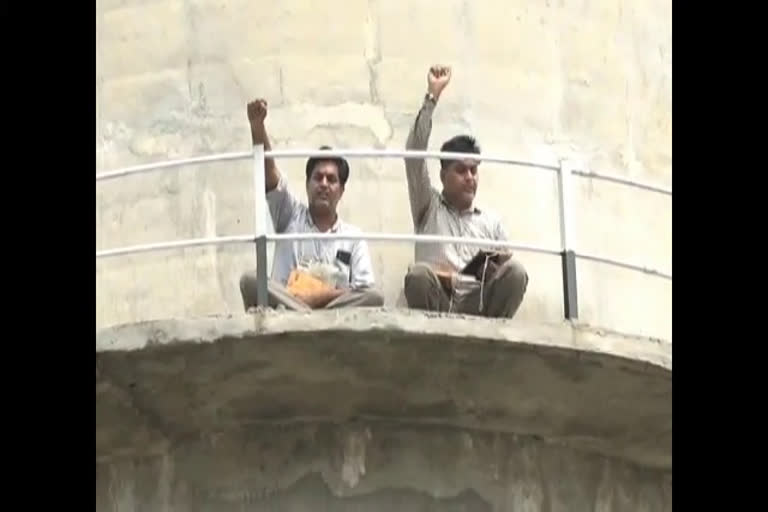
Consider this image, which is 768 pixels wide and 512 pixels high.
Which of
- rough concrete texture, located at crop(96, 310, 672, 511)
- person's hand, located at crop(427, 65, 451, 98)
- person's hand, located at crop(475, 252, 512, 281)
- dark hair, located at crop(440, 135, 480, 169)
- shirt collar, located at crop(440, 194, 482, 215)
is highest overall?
person's hand, located at crop(427, 65, 451, 98)

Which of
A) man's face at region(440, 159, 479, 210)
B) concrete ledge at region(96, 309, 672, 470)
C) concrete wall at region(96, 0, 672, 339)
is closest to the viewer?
concrete ledge at region(96, 309, 672, 470)

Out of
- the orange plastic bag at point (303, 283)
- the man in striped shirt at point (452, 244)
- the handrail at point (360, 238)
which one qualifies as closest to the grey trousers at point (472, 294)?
the man in striped shirt at point (452, 244)

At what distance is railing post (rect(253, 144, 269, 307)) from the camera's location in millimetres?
11289

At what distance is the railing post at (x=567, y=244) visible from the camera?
11664mm

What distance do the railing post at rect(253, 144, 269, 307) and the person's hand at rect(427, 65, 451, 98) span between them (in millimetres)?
998

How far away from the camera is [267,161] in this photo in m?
11.8

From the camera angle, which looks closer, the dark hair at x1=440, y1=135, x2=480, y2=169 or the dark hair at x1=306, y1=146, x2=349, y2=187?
the dark hair at x1=306, y1=146, x2=349, y2=187

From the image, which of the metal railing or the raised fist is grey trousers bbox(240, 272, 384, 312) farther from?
the raised fist

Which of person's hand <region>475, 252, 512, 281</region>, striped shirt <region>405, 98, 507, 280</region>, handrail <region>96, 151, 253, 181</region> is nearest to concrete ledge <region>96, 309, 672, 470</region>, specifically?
person's hand <region>475, 252, 512, 281</region>

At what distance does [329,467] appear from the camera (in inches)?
457

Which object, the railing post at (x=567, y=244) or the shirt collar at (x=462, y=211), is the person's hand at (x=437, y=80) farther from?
the railing post at (x=567, y=244)

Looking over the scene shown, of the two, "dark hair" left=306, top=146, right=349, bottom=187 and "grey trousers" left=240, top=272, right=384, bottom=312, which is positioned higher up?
"dark hair" left=306, top=146, right=349, bottom=187

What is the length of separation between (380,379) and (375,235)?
2.06 feet
